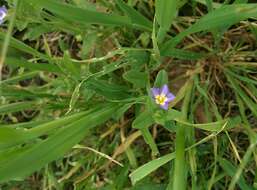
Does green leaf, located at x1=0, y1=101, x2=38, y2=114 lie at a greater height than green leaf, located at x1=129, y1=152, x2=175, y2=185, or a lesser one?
greater

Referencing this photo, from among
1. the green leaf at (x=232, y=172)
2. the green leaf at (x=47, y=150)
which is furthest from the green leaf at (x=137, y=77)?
the green leaf at (x=232, y=172)

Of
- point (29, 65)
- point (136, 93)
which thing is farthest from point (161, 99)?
point (29, 65)

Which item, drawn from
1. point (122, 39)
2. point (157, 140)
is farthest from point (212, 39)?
point (157, 140)

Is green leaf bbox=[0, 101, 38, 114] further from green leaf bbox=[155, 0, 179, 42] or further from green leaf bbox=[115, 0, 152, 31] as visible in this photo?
green leaf bbox=[155, 0, 179, 42]

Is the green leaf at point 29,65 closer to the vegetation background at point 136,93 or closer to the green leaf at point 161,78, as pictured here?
the vegetation background at point 136,93

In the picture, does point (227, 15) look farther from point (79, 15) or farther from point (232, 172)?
point (232, 172)

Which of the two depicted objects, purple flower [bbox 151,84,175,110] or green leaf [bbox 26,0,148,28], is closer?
green leaf [bbox 26,0,148,28]

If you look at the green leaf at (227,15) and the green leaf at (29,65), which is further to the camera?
the green leaf at (29,65)

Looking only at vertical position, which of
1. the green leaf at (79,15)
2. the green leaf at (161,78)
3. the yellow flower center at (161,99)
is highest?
the green leaf at (79,15)

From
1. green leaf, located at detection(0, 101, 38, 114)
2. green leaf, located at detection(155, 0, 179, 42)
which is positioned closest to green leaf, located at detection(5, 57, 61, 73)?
green leaf, located at detection(0, 101, 38, 114)
